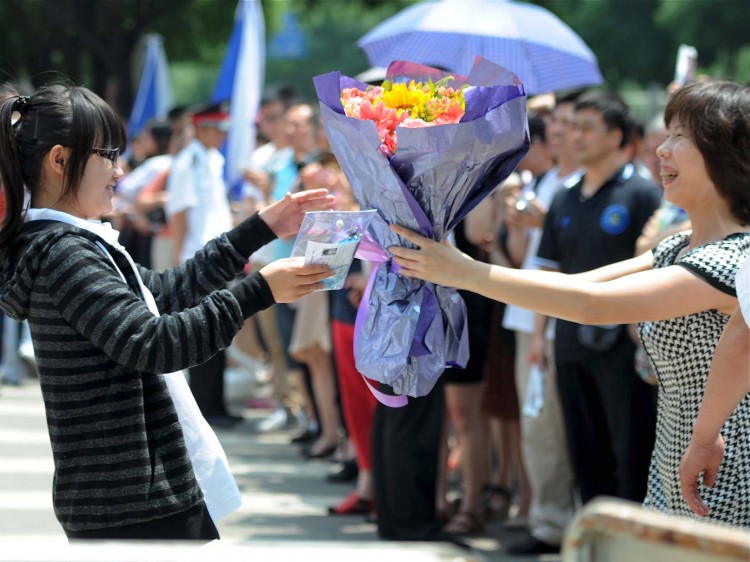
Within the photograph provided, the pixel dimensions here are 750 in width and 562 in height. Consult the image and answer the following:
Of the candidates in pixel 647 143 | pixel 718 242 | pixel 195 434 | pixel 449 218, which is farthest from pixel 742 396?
Answer: pixel 647 143

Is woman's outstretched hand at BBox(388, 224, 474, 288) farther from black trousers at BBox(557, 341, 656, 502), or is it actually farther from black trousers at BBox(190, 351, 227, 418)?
black trousers at BBox(190, 351, 227, 418)

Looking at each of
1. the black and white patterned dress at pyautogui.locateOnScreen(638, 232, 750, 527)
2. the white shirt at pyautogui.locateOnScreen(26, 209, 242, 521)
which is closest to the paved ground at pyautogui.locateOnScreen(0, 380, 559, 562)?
the white shirt at pyautogui.locateOnScreen(26, 209, 242, 521)

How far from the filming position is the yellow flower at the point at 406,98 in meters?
3.04

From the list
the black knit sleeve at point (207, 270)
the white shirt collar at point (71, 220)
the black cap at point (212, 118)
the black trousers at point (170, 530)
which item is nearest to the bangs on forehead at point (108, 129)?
the white shirt collar at point (71, 220)

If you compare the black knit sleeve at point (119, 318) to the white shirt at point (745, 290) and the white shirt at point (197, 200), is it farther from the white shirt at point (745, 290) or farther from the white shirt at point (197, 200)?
the white shirt at point (197, 200)

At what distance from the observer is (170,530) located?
2830 mm

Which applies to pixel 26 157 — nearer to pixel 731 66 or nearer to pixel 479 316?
pixel 479 316

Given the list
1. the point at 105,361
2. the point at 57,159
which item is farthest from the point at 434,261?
the point at 57,159

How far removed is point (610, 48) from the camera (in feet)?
84.2

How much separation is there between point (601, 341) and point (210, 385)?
429cm

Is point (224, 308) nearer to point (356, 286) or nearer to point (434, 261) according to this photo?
point (434, 261)

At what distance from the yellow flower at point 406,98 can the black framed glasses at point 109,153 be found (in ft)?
2.41

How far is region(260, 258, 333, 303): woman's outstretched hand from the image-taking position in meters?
2.83

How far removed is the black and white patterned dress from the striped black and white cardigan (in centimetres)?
112
